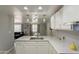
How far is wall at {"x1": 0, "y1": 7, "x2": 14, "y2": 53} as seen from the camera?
4426 millimetres

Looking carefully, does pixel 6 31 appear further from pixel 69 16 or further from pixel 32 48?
pixel 69 16

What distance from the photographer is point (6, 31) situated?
4.65 metres

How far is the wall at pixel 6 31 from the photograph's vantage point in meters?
4.43

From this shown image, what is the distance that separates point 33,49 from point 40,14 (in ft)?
6.87

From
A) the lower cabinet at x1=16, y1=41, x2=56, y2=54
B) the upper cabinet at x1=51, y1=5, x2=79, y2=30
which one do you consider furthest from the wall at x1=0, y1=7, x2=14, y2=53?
the upper cabinet at x1=51, y1=5, x2=79, y2=30

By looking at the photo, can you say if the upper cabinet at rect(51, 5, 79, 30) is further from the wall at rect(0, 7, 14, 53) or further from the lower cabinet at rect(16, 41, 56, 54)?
the wall at rect(0, 7, 14, 53)

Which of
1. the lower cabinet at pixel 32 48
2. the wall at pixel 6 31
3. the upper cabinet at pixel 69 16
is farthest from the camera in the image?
the wall at pixel 6 31

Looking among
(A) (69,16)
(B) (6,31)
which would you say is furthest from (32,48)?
(A) (69,16)

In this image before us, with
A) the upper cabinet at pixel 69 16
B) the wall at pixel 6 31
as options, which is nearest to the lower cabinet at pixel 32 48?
the wall at pixel 6 31

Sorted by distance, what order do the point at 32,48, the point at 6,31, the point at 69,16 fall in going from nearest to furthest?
the point at 69,16 → the point at 32,48 → the point at 6,31

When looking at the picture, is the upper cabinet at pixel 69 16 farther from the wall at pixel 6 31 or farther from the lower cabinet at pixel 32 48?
the wall at pixel 6 31
